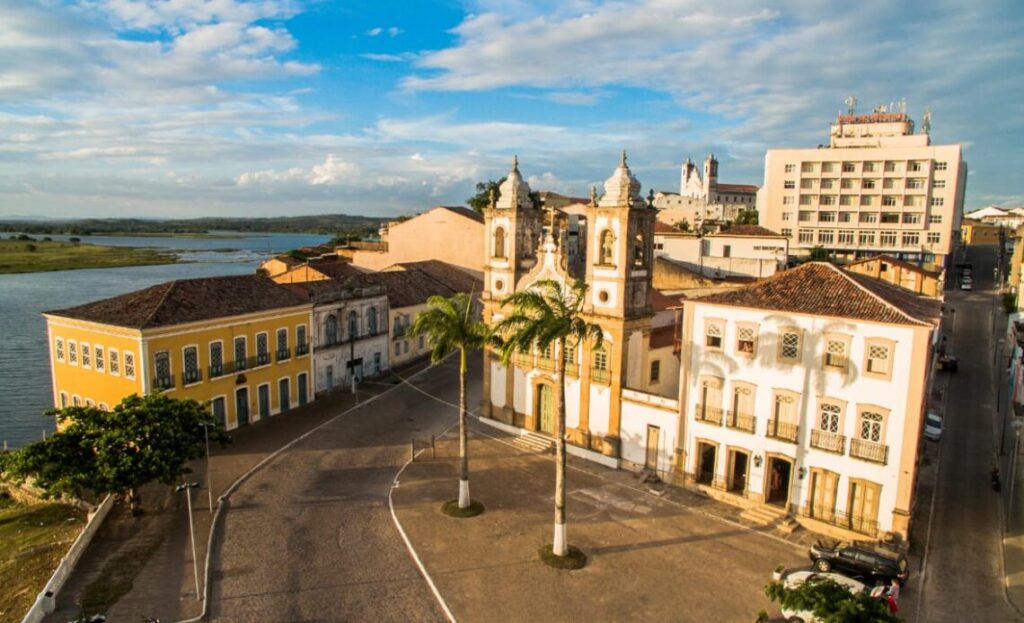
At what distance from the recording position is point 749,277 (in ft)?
196

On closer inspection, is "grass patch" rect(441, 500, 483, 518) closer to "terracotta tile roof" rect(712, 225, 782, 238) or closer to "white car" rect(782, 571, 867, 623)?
"white car" rect(782, 571, 867, 623)

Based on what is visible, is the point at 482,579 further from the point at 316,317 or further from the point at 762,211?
the point at 762,211

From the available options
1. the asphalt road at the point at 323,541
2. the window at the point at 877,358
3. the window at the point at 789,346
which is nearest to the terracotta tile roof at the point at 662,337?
the window at the point at 789,346

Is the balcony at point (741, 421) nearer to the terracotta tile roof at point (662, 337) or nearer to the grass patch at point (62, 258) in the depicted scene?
the terracotta tile roof at point (662, 337)

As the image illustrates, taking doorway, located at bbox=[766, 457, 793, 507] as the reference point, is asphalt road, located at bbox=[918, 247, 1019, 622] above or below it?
below

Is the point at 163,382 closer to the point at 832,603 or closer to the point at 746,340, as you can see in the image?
the point at 746,340

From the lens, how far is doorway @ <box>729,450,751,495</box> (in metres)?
27.3

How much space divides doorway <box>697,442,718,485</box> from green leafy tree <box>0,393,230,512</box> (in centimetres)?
1968

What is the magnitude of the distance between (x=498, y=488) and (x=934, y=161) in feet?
230

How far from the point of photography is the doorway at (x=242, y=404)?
36062 millimetres

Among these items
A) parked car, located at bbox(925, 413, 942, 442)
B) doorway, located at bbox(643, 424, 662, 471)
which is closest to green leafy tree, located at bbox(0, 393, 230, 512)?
doorway, located at bbox(643, 424, 662, 471)

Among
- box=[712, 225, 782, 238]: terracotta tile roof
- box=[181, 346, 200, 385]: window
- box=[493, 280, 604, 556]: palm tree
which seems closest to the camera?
box=[493, 280, 604, 556]: palm tree

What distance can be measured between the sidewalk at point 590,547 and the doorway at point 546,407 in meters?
3.08

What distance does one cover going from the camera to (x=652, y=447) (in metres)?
29.8
